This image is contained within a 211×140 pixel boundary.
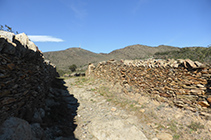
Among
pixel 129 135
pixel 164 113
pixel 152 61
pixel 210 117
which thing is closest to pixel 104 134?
pixel 129 135

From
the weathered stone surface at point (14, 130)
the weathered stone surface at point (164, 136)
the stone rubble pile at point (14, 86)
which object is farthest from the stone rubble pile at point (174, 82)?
the weathered stone surface at point (14, 130)

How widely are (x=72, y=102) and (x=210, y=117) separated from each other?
260 inches

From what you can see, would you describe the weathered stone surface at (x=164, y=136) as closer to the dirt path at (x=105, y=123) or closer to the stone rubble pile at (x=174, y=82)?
the dirt path at (x=105, y=123)

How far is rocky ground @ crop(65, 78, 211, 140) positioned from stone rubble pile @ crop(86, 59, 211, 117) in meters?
0.38

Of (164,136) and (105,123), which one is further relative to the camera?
(105,123)

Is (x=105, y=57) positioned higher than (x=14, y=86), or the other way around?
(x=105, y=57)

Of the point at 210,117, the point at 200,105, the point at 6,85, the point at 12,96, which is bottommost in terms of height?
the point at 210,117

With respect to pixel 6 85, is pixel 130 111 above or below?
below

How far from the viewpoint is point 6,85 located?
275 centimetres

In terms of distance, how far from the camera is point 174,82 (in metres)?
5.52

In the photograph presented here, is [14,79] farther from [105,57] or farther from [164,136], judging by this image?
[105,57]

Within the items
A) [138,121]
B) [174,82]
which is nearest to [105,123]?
[138,121]

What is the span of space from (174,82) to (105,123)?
3794 millimetres

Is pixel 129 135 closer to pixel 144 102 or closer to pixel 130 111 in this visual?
pixel 130 111
